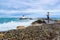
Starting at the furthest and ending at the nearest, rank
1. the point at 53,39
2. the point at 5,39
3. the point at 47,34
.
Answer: the point at 47,34 → the point at 53,39 → the point at 5,39

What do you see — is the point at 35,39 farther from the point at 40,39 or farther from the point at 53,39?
the point at 53,39

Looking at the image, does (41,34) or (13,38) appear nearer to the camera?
(13,38)

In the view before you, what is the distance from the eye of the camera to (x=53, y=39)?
57.1 ft

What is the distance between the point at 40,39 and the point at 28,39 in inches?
47.3

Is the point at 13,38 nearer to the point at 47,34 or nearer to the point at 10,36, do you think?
the point at 10,36

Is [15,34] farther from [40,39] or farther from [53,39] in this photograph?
[53,39]

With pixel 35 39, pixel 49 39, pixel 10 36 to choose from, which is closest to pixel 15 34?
pixel 10 36

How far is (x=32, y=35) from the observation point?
17422 mm

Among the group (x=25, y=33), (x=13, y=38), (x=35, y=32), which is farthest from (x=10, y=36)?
(x=35, y=32)

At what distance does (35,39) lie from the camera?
661 inches

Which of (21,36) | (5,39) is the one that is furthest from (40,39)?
(5,39)

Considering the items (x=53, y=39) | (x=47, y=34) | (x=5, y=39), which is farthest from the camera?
(x=47, y=34)

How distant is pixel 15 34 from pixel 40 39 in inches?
82.5

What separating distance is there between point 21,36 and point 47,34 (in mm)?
3132
